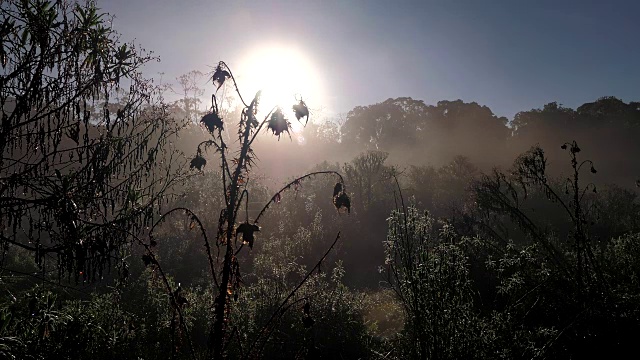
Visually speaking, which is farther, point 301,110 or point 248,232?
point 301,110

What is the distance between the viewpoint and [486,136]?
135ft

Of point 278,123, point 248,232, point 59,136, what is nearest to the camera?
point 248,232

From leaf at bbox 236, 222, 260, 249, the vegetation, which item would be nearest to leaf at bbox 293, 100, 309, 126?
the vegetation

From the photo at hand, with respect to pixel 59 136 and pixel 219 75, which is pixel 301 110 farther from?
pixel 59 136

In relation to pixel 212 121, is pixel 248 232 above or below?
below

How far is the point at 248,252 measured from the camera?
5602 millimetres

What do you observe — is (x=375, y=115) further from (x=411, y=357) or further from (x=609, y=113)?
(x=411, y=357)

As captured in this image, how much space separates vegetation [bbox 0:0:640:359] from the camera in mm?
2309

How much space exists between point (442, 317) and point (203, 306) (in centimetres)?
456

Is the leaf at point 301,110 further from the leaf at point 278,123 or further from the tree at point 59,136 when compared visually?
the tree at point 59,136

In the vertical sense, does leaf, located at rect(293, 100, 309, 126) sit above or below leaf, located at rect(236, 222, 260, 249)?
above

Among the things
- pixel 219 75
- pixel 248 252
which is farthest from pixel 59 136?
pixel 248 252

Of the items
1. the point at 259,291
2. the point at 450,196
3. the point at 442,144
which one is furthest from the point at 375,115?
the point at 259,291

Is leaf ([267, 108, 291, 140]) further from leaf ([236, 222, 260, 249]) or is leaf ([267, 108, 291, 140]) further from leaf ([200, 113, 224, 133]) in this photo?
leaf ([236, 222, 260, 249])
